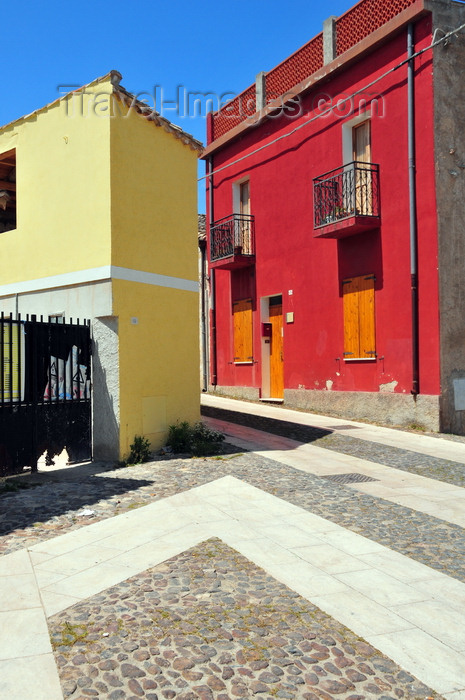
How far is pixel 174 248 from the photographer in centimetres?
1012

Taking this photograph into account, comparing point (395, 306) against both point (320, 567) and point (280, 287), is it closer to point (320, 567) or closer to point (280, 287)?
point (280, 287)

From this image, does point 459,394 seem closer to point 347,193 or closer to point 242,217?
point 347,193

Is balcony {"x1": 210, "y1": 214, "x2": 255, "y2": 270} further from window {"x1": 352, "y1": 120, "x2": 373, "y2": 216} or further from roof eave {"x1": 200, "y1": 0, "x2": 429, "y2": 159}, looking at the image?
window {"x1": 352, "y1": 120, "x2": 373, "y2": 216}

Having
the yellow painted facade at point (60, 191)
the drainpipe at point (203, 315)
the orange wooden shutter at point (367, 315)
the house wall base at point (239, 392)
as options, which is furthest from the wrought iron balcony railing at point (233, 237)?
the yellow painted facade at point (60, 191)

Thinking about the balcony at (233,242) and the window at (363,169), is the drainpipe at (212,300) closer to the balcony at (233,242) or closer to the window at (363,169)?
the balcony at (233,242)

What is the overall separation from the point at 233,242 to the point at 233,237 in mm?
158

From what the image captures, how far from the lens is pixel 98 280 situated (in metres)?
8.95

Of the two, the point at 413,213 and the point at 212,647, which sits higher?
the point at 413,213

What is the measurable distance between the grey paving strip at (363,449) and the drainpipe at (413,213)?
2037 mm

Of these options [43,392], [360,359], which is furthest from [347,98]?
[43,392]

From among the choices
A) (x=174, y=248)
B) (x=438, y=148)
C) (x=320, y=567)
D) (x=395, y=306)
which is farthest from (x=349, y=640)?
(x=438, y=148)

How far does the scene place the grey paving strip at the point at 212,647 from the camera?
3191 millimetres

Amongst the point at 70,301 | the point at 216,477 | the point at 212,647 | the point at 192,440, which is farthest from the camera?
the point at 192,440

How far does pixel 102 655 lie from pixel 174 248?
24.3ft
